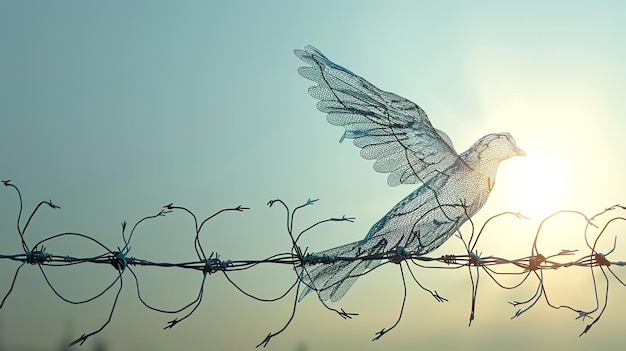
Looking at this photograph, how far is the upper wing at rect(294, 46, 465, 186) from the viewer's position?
517 centimetres

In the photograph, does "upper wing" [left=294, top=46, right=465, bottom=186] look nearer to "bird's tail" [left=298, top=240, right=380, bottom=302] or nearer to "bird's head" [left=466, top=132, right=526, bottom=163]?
"bird's head" [left=466, top=132, right=526, bottom=163]

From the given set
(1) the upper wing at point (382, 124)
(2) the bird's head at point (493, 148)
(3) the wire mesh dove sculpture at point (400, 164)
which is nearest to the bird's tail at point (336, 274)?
(3) the wire mesh dove sculpture at point (400, 164)

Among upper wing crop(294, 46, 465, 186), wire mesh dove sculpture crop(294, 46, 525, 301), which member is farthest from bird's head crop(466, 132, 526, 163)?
upper wing crop(294, 46, 465, 186)

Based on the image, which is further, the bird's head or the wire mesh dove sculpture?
the bird's head

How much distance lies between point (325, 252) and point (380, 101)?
3.99 feet

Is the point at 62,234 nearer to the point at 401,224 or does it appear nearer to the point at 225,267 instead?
the point at 225,267

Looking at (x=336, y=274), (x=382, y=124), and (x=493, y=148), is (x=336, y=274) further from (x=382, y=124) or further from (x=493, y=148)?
(x=493, y=148)

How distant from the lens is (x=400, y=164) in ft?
18.2

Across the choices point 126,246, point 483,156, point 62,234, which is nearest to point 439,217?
point 483,156

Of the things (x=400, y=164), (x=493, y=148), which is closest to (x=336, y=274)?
(x=400, y=164)

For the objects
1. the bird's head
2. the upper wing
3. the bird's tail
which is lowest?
the bird's tail

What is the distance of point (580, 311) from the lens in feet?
13.2

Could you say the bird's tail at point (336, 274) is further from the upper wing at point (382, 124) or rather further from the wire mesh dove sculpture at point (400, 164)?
the upper wing at point (382, 124)

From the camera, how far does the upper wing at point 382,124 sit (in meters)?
5.17
